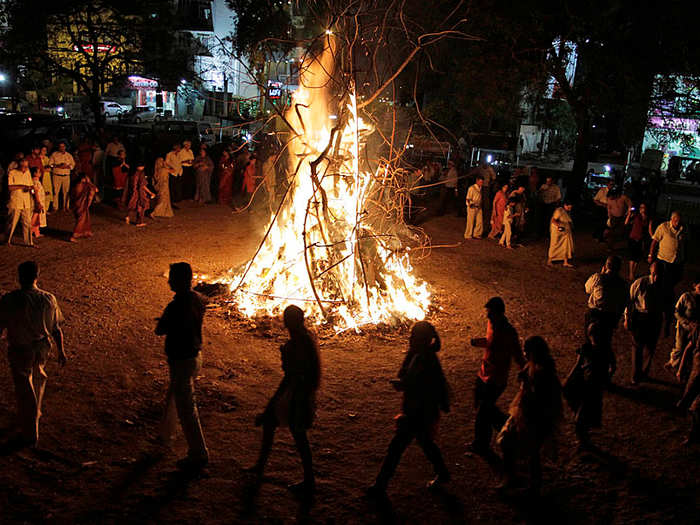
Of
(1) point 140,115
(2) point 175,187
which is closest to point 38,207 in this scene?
(2) point 175,187

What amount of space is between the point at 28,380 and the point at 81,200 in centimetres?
816

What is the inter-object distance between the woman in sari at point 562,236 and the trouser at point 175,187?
10457mm

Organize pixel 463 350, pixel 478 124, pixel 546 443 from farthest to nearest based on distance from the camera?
pixel 478 124 → pixel 463 350 → pixel 546 443

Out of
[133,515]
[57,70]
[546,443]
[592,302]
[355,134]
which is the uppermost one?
[57,70]

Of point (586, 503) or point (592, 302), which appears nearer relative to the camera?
point (586, 503)

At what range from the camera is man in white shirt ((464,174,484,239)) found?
15164mm

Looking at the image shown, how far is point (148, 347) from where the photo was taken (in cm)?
779

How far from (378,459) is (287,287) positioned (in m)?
4.30

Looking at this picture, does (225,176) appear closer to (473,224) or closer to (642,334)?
(473,224)

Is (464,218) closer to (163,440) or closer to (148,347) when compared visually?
(148,347)

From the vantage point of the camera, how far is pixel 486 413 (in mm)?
5484

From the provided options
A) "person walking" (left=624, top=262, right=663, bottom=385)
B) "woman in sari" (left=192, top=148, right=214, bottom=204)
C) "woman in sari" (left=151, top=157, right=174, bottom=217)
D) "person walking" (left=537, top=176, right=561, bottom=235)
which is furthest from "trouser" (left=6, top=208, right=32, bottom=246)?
"person walking" (left=537, top=176, right=561, bottom=235)

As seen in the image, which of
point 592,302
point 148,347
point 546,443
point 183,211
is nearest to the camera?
point 546,443

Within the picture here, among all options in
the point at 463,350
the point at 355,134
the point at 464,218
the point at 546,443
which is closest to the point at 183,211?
the point at 464,218
